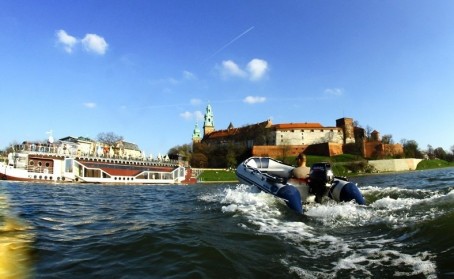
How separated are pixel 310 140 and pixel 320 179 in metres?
110

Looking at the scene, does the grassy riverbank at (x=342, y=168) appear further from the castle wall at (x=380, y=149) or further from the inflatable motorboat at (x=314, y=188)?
the inflatable motorboat at (x=314, y=188)

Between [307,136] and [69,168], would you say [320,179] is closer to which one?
[69,168]

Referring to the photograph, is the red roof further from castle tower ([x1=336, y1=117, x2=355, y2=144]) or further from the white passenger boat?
the white passenger boat

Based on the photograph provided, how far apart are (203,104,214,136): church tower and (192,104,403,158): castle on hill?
24.5 m

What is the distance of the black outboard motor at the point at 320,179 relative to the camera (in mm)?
14438

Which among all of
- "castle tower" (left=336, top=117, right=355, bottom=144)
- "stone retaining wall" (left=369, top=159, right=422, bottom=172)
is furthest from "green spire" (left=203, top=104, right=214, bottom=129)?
"stone retaining wall" (left=369, top=159, right=422, bottom=172)

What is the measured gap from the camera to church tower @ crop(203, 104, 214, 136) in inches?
6411

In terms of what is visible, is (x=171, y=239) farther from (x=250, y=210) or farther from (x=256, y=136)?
(x=256, y=136)

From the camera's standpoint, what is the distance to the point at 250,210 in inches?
524

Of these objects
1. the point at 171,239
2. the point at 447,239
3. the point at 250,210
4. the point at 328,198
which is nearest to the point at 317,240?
the point at 447,239

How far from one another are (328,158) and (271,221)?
96.1 meters

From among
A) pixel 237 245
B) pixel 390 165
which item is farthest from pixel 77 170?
pixel 390 165

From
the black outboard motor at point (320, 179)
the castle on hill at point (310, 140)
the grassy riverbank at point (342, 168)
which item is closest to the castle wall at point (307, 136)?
the castle on hill at point (310, 140)

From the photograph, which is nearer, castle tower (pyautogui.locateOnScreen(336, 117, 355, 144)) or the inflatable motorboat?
the inflatable motorboat
